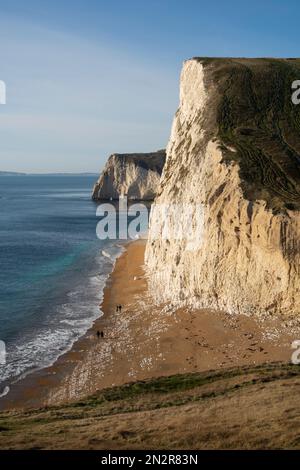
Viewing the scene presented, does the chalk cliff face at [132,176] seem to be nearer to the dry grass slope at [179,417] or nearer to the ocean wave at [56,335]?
the ocean wave at [56,335]

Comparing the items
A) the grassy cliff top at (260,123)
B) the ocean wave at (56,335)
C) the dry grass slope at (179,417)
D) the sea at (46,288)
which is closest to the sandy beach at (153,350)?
the ocean wave at (56,335)

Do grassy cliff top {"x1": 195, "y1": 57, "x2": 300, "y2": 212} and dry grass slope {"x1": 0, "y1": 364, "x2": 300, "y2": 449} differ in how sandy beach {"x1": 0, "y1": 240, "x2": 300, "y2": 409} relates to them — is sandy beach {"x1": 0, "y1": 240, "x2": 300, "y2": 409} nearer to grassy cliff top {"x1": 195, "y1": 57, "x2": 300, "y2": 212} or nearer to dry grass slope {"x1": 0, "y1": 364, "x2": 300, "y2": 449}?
dry grass slope {"x1": 0, "y1": 364, "x2": 300, "y2": 449}

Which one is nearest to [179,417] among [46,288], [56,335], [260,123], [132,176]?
[56,335]

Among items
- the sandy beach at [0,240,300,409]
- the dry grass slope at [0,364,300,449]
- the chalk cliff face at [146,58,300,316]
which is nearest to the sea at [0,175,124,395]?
the sandy beach at [0,240,300,409]

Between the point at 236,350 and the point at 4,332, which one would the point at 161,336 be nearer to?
the point at 236,350

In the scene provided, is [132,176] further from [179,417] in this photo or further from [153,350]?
[179,417]

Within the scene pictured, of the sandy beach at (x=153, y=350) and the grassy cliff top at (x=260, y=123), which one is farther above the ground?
the grassy cliff top at (x=260, y=123)
